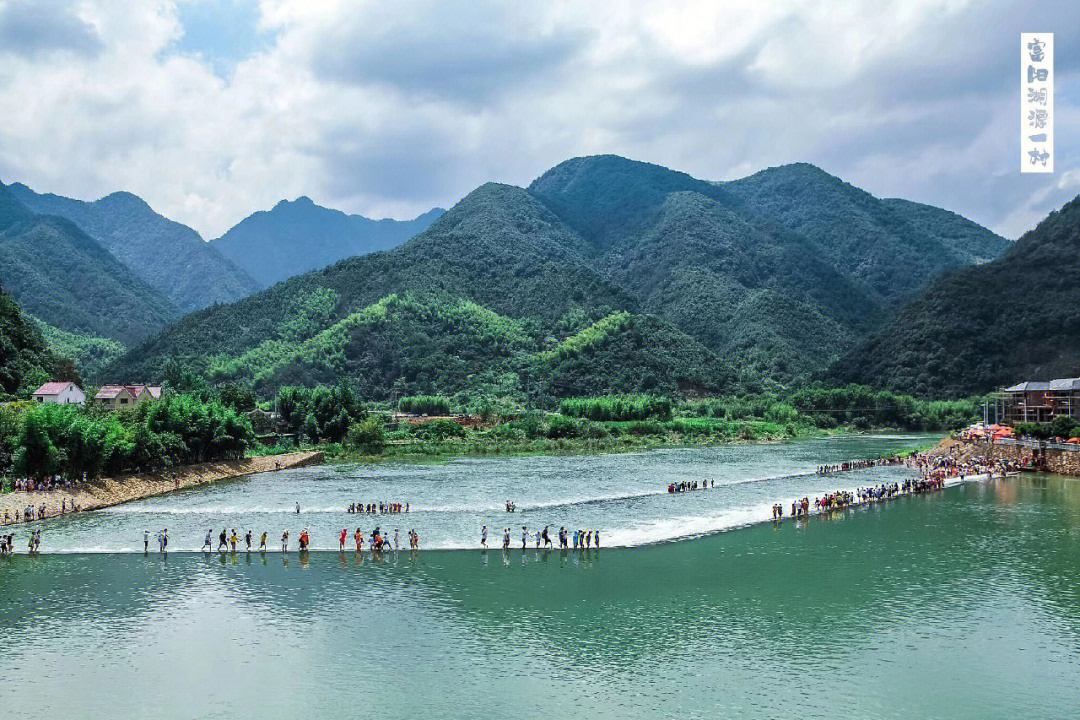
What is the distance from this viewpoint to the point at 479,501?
6662 centimetres

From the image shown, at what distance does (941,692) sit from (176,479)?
65.6 meters

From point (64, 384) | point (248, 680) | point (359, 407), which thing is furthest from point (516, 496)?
point (64, 384)

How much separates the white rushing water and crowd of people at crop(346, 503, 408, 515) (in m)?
0.98

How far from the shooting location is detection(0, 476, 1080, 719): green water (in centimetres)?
2686

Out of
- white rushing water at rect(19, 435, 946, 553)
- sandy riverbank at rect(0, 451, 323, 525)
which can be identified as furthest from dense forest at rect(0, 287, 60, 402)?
white rushing water at rect(19, 435, 946, 553)

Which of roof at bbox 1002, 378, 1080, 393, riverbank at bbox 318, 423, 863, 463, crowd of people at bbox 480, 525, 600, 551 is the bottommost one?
crowd of people at bbox 480, 525, 600, 551

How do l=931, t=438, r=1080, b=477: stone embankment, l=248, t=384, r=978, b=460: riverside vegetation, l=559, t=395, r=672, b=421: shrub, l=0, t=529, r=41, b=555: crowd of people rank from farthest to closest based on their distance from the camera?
l=559, t=395, r=672, b=421: shrub, l=248, t=384, r=978, b=460: riverside vegetation, l=931, t=438, r=1080, b=477: stone embankment, l=0, t=529, r=41, b=555: crowd of people

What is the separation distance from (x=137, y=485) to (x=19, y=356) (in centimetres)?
5917

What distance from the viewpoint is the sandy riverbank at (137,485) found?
58.2m

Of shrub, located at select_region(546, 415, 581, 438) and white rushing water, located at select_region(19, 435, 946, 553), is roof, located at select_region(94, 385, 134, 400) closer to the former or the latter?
white rushing water, located at select_region(19, 435, 946, 553)

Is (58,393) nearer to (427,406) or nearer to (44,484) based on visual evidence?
(44,484)

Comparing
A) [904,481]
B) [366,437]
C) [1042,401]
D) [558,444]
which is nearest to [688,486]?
[904,481]

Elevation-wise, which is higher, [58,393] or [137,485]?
[58,393]

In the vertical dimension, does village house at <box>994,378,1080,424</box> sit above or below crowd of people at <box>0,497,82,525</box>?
above
